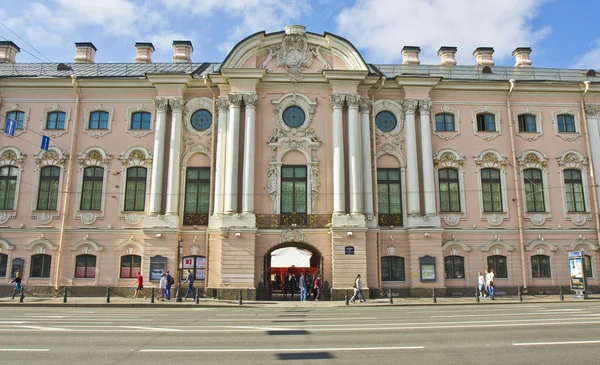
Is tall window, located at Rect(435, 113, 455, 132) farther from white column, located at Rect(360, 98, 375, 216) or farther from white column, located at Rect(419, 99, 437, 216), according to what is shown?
white column, located at Rect(360, 98, 375, 216)

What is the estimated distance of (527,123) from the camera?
29.9 metres

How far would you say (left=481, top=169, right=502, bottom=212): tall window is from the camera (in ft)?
94.1

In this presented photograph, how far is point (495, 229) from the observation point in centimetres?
2820

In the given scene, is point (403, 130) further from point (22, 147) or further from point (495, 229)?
point (22, 147)

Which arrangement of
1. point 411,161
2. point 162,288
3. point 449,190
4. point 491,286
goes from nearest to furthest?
1. point 162,288
2. point 491,286
3. point 411,161
4. point 449,190

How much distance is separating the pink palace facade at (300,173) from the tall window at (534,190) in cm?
12

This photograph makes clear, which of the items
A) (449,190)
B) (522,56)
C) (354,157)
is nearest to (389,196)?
(354,157)

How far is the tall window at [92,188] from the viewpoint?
28188 mm

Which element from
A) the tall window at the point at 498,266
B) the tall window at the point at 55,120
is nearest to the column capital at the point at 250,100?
the tall window at the point at 55,120

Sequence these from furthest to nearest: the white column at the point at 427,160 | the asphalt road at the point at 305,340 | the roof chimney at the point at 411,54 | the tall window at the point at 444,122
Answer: the roof chimney at the point at 411,54, the tall window at the point at 444,122, the white column at the point at 427,160, the asphalt road at the point at 305,340

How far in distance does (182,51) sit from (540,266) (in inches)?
1069

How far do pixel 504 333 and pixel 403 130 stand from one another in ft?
60.2

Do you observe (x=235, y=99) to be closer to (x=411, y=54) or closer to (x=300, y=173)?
(x=300, y=173)

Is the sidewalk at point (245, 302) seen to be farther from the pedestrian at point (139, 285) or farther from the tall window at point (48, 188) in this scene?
the tall window at point (48, 188)
